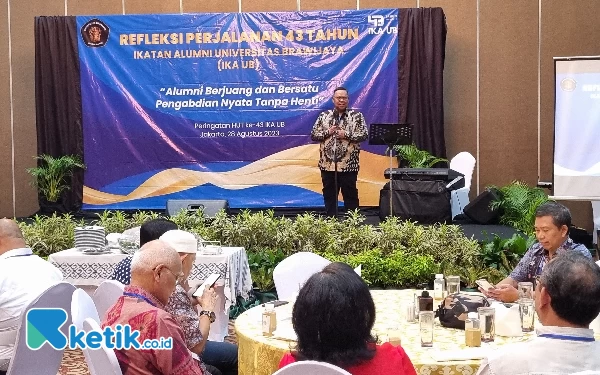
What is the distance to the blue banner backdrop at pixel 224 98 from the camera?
10062 mm

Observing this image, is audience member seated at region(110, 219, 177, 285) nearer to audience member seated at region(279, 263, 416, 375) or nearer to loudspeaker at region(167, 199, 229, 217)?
audience member seated at region(279, 263, 416, 375)

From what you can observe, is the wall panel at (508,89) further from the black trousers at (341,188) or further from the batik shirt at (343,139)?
the batik shirt at (343,139)

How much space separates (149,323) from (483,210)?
696 centimetres

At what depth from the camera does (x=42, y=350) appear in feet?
11.2

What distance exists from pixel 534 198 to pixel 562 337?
7.17 meters

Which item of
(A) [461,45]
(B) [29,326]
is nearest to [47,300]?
(B) [29,326]

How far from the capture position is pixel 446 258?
6609 mm

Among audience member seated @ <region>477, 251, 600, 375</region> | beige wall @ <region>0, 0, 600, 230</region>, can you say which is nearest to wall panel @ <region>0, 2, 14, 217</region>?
beige wall @ <region>0, 0, 600, 230</region>

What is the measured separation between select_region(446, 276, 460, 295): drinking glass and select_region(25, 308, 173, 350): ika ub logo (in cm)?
155

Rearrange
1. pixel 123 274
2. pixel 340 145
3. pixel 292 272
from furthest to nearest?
1. pixel 340 145
2. pixel 292 272
3. pixel 123 274

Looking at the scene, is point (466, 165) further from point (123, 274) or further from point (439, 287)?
point (123, 274)

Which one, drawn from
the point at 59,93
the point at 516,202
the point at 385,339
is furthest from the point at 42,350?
the point at 59,93

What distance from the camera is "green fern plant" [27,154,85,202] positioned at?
34.0ft

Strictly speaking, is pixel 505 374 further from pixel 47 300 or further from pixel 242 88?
pixel 242 88
